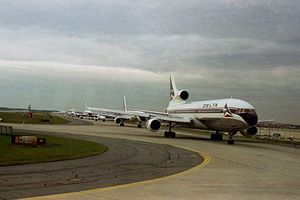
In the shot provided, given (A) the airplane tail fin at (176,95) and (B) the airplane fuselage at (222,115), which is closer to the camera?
(B) the airplane fuselage at (222,115)

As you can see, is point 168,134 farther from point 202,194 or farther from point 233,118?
point 202,194

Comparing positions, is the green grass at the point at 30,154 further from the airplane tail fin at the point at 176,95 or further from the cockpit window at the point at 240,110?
the airplane tail fin at the point at 176,95

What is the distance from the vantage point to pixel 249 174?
1683 centimetres

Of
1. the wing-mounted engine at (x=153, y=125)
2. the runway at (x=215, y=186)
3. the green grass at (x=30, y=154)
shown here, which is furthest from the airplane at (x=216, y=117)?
the runway at (x=215, y=186)

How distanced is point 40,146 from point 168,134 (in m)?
22.4

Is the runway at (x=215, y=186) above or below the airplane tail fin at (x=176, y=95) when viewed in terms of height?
below

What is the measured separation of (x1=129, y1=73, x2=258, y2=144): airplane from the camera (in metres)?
36.3

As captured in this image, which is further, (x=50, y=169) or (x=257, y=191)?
(x=50, y=169)

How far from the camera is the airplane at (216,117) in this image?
1430 inches

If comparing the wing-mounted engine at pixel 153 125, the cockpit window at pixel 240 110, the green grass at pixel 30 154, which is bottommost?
the green grass at pixel 30 154

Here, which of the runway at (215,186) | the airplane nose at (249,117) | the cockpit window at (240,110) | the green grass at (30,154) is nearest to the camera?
the runway at (215,186)

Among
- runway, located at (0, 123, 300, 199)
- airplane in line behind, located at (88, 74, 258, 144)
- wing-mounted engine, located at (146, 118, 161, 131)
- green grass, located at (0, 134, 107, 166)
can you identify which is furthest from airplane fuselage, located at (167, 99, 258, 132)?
runway, located at (0, 123, 300, 199)

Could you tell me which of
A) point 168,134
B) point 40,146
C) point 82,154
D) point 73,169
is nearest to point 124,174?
point 73,169

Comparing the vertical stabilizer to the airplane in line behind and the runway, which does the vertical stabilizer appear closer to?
the airplane in line behind
